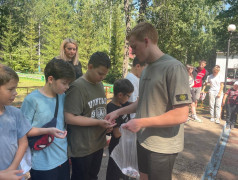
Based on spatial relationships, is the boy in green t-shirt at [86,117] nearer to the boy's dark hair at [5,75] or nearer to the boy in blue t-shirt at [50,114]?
the boy in blue t-shirt at [50,114]

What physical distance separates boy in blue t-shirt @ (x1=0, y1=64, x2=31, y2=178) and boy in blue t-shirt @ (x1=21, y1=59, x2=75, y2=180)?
139 mm

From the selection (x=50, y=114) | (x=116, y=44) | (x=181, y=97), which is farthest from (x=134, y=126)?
(x=116, y=44)

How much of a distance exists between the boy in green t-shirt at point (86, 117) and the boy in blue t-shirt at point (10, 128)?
1.51 feet

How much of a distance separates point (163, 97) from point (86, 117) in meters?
0.80

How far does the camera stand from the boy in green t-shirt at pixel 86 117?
1.99 metres

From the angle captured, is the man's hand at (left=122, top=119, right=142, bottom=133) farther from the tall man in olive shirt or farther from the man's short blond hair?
the man's short blond hair

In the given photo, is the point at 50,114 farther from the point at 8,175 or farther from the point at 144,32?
the point at 144,32

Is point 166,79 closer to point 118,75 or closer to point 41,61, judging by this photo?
point 118,75

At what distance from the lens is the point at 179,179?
10.5 ft

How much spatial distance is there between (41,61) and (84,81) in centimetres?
3785

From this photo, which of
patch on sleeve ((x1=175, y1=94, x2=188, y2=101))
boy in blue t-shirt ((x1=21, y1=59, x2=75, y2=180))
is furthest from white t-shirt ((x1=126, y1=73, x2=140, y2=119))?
patch on sleeve ((x1=175, y1=94, x2=188, y2=101))

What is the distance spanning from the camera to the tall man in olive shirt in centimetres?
158

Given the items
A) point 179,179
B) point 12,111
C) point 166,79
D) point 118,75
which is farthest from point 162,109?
point 118,75

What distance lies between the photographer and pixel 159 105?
170 centimetres
